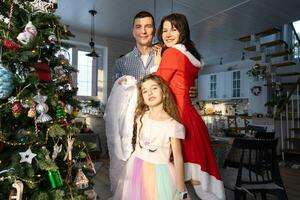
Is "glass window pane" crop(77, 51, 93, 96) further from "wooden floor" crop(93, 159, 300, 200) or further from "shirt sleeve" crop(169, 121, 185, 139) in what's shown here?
"shirt sleeve" crop(169, 121, 185, 139)

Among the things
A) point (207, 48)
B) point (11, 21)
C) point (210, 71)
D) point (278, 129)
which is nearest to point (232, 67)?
point (210, 71)

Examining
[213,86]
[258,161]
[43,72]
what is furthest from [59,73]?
[213,86]

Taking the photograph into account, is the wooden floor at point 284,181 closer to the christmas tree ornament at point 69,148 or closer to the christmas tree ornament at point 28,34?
the christmas tree ornament at point 69,148

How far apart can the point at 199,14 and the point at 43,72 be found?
14.6ft

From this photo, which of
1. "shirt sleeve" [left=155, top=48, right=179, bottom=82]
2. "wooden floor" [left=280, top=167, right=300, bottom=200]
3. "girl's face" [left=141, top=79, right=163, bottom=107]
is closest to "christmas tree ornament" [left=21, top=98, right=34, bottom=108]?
"girl's face" [left=141, top=79, right=163, bottom=107]

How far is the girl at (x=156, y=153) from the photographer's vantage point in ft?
4.58

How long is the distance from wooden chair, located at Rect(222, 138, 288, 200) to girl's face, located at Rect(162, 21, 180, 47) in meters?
0.99

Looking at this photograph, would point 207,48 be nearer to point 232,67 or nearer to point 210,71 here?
point 232,67

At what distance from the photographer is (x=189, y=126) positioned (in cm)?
150

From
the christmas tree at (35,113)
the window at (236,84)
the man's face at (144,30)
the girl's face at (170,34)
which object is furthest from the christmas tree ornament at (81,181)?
the window at (236,84)

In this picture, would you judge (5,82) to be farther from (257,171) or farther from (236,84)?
(236,84)

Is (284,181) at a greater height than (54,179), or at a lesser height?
lesser

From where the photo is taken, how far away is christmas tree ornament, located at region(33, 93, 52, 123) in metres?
1.03

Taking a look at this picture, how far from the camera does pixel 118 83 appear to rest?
1.69 m
